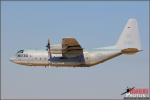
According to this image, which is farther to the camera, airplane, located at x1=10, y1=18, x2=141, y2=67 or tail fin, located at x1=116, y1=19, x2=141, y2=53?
tail fin, located at x1=116, y1=19, x2=141, y2=53

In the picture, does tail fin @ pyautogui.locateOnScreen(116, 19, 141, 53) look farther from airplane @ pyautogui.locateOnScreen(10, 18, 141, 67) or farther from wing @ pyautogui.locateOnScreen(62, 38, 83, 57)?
wing @ pyautogui.locateOnScreen(62, 38, 83, 57)

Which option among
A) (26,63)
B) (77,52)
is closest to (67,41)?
(77,52)

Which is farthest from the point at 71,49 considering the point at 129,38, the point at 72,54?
the point at 129,38

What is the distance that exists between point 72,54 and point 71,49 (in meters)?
1.00

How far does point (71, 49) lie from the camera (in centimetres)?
8319

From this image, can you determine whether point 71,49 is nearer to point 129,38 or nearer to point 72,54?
point 72,54

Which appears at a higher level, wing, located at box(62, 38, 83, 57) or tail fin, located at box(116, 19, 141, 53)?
tail fin, located at box(116, 19, 141, 53)

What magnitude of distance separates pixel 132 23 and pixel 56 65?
16.2 metres

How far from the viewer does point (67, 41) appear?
80250 mm

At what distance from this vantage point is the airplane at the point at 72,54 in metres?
83.0

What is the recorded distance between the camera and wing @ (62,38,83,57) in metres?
81.4

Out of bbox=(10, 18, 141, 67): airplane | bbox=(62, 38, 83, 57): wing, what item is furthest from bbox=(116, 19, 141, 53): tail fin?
bbox=(62, 38, 83, 57): wing

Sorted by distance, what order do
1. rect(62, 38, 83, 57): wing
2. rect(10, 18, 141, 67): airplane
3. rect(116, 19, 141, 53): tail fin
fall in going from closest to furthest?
rect(62, 38, 83, 57): wing → rect(10, 18, 141, 67): airplane → rect(116, 19, 141, 53): tail fin

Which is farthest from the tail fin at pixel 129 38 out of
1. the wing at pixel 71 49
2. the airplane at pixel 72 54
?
the wing at pixel 71 49
